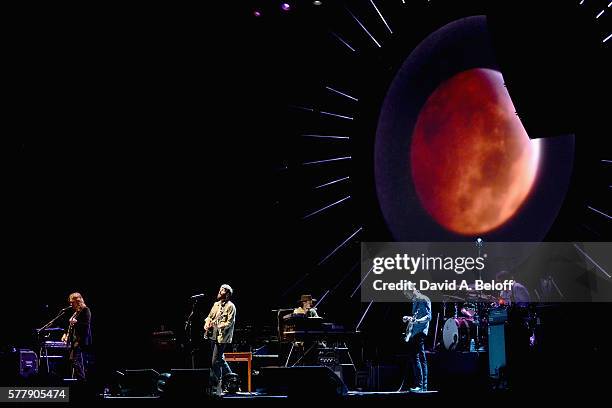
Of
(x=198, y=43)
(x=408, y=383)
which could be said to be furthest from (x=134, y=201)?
(x=408, y=383)

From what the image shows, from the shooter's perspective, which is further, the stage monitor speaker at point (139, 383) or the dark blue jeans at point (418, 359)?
the stage monitor speaker at point (139, 383)

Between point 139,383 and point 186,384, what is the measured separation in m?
3.56

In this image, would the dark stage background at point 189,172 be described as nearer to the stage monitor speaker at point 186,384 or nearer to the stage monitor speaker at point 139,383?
the stage monitor speaker at point 139,383

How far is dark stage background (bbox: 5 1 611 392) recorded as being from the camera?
13.9 meters

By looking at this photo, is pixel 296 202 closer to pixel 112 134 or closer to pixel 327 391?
pixel 112 134

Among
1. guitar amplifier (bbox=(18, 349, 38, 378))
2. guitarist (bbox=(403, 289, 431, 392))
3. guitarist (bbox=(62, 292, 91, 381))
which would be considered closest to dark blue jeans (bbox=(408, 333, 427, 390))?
guitarist (bbox=(403, 289, 431, 392))

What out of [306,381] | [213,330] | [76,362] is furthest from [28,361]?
[306,381]

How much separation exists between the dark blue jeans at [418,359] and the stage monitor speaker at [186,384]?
4.13 m

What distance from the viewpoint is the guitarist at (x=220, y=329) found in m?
10.8

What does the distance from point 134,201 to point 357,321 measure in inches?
236

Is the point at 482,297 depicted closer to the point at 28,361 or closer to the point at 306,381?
the point at 306,381

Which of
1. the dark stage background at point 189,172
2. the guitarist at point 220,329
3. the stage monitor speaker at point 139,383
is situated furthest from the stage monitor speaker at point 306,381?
the dark stage background at point 189,172

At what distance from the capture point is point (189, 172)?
50.5 ft

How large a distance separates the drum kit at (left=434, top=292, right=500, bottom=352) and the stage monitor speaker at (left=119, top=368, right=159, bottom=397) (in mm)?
6107
